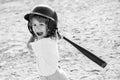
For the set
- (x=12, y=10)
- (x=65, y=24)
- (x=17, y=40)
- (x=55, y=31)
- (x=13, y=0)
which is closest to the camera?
(x=55, y=31)

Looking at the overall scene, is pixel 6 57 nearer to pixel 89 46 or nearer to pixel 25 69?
pixel 25 69

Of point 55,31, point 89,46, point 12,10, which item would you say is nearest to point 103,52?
point 89,46

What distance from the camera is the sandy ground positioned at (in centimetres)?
390

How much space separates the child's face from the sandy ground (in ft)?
4.61

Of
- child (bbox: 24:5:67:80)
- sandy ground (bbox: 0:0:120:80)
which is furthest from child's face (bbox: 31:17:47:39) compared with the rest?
sandy ground (bbox: 0:0:120:80)

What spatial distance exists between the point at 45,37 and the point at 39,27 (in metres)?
0.12

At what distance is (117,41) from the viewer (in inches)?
184

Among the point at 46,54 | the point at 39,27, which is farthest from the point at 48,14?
the point at 46,54

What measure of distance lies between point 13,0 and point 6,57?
4.48 m

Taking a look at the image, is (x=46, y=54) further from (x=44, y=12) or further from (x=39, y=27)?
(x=44, y=12)

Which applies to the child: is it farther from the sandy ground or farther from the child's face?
the sandy ground

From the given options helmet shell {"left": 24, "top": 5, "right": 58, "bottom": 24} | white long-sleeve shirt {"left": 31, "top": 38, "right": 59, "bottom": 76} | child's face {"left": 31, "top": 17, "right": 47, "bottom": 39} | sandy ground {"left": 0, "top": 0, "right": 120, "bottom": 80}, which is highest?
helmet shell {"left": 24, "top": 5, "right": 58, "bottom": 24}

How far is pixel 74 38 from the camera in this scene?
5.11m

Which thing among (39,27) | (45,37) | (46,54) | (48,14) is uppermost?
(48,14)
